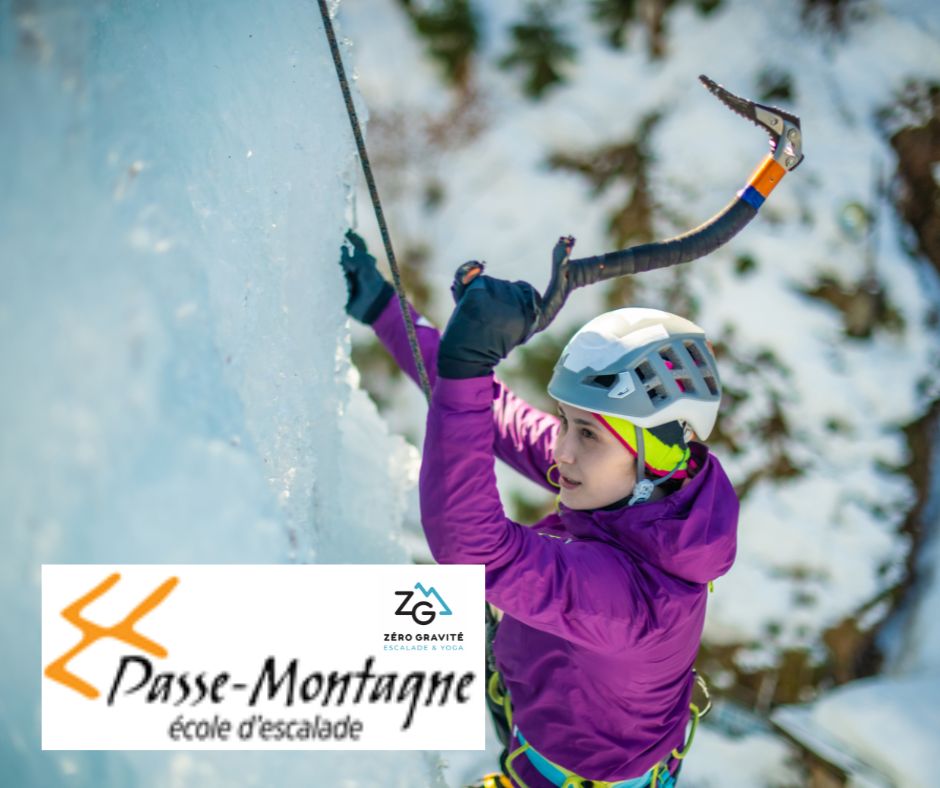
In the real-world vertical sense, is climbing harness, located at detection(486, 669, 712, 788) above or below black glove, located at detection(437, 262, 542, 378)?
below

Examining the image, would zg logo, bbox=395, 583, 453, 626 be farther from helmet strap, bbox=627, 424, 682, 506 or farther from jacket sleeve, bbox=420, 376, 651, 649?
helmet strap, bbox=627, 424, 682, 506

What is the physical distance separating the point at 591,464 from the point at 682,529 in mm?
236

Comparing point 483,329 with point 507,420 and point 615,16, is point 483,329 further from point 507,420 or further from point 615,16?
point 615,16

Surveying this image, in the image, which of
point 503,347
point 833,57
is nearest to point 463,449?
point 503,347

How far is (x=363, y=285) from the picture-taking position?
1863mm

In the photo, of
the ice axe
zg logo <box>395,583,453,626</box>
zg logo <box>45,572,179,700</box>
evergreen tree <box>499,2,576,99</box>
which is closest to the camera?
zg logo <box>45,572,179,700</box>

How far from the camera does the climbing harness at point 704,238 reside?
1.36m

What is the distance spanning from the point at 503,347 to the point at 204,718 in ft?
2.54

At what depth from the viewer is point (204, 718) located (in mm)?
1206

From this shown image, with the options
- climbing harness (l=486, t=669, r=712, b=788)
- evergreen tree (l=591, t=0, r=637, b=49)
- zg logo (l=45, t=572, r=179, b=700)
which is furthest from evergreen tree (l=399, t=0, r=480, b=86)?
zg logo (l=45, t=572, r=179, b=700)

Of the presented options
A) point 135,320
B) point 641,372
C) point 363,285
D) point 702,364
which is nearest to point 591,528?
point 641,372

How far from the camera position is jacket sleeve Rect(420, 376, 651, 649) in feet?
4.09

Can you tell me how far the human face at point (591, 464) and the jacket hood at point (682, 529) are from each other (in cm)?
4

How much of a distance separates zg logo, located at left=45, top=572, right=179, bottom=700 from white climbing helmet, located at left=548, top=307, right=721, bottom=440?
848 mm
